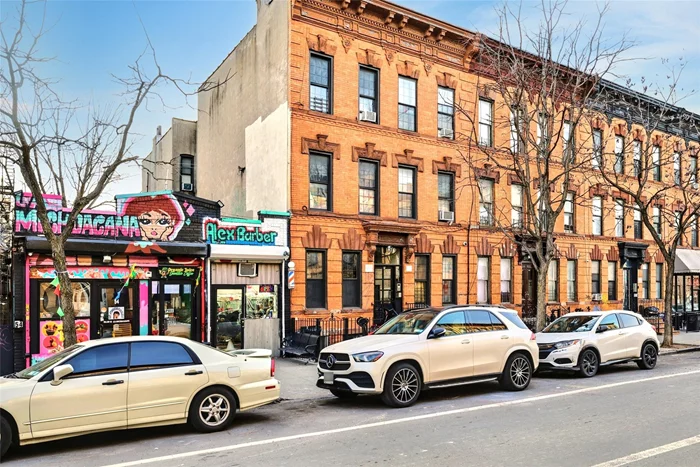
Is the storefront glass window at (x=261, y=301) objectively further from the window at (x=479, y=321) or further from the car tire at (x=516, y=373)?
the car tire at (x=516, y=373)

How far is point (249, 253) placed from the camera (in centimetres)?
1712

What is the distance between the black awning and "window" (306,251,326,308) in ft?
13.3

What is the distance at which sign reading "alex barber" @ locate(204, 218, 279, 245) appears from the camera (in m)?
16.7

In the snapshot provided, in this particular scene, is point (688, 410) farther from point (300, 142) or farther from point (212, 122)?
point (212, 122)

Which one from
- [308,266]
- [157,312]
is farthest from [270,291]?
[157,312]

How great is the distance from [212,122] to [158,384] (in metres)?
19.4

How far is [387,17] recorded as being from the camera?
20875 mm

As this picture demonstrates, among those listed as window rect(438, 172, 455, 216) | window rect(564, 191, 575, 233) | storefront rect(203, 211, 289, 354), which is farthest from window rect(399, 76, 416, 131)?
window rect(564, 191, 575, 233)

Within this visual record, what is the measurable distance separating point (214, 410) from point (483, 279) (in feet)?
54.6

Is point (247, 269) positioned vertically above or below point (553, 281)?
above

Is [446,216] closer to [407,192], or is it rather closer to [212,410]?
[407,192]

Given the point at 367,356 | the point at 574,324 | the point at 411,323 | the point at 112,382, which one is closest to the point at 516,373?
the point at 411,323

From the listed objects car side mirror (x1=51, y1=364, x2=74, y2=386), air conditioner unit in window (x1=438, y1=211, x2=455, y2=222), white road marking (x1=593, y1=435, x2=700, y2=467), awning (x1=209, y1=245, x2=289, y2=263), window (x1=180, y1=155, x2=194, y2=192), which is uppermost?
window (x1=180, y1=155, x2=194, y2=192)

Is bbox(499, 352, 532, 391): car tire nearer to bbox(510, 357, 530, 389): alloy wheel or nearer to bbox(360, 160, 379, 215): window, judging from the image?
bbox(510, 357, 530, 389): alloy wheel
